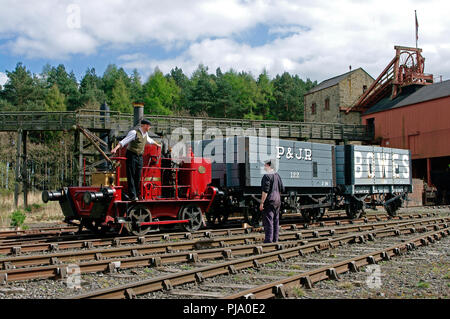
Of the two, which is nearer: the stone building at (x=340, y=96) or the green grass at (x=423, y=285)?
the green grass at (x=423, y=285)

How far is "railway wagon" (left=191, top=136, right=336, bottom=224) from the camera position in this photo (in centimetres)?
1300

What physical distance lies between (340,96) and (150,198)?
127 ft

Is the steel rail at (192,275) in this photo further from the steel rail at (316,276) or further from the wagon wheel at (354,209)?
the wagon wheel at (354,209)

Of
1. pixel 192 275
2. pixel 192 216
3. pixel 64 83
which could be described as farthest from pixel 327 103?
pixel 64 83

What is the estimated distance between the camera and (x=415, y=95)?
37781 millimetres

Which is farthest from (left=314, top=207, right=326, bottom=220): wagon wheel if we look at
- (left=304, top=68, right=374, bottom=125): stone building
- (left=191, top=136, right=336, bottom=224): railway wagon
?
(left=304, top=68, right=374, bottom=125): stone building

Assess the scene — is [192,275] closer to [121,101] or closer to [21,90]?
[21,90]

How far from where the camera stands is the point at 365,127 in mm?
40688

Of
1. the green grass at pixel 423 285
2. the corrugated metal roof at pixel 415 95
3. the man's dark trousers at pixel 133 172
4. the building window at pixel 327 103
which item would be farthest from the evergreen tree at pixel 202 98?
the green grass at pixel 423 285

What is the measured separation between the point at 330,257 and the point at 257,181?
16.2 ft

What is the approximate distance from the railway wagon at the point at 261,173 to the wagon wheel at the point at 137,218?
256 centimetres

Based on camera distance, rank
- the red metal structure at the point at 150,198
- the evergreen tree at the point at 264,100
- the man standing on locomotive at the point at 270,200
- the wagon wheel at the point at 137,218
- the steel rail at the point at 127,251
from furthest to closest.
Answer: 1. the evergreen tree at the point at 264,100
2. the wagon wheel at the point at 137,218
3. the red metal structure at the point at 150,198
4. the man standing on locomotive at the point at 270,200
5. the steel rail at the point at 127,251

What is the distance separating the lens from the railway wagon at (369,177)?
16.0 m

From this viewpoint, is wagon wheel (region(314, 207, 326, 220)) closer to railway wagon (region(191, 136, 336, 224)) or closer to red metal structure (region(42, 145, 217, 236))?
railway wagon (region(191, 136, 336, 224))
